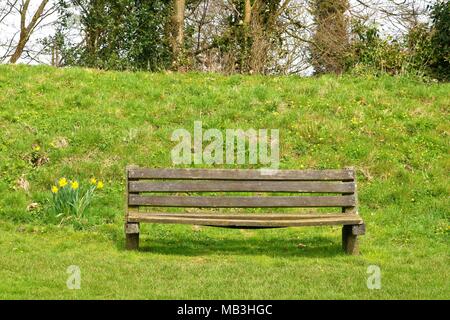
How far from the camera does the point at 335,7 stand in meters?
21.0

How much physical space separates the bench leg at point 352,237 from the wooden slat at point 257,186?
507mm

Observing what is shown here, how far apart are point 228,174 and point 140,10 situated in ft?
39.1

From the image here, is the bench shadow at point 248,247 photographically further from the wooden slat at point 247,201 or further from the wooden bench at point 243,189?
the wooden slat at point 247,201

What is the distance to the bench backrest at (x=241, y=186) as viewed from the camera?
7688 mm

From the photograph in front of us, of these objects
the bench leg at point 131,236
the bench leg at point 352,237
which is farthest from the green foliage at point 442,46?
the bench leg at point 131,236

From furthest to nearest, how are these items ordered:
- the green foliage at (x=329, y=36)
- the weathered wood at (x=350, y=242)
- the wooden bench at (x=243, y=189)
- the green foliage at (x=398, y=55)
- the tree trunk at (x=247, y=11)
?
the green foliage at (x=329, y=36), the tree trunk at (x=247, y=11), the green foliage at (x=398, y=55), the wooden bench at (x=243, y=189), the weathered wood at (x=350, y=242)

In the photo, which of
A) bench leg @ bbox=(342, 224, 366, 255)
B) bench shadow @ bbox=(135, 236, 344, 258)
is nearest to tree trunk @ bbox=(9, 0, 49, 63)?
bench shadow @ bbox=(135, 236, 344, 258)

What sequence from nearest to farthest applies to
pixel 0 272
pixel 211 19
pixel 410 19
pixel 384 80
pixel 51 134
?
pixel 0 272, pixel 51 134, pixel 384 80, pixel 410 19, pixel 211 19

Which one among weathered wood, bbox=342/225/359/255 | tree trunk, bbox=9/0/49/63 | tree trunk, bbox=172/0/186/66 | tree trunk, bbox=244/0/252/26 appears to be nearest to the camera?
weathered wood, bbox=342/225/359/255

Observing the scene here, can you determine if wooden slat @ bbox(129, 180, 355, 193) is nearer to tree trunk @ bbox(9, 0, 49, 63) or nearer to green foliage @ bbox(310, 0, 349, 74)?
green foliage @ bbox(310, 0, 349, 74)

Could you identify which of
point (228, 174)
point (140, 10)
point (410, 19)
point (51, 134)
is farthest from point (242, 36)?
point (228, 174)

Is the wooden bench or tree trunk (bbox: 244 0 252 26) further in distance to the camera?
tree trunk (bbox: 244 0 252 26)

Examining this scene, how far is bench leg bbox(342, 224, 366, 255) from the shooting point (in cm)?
735
